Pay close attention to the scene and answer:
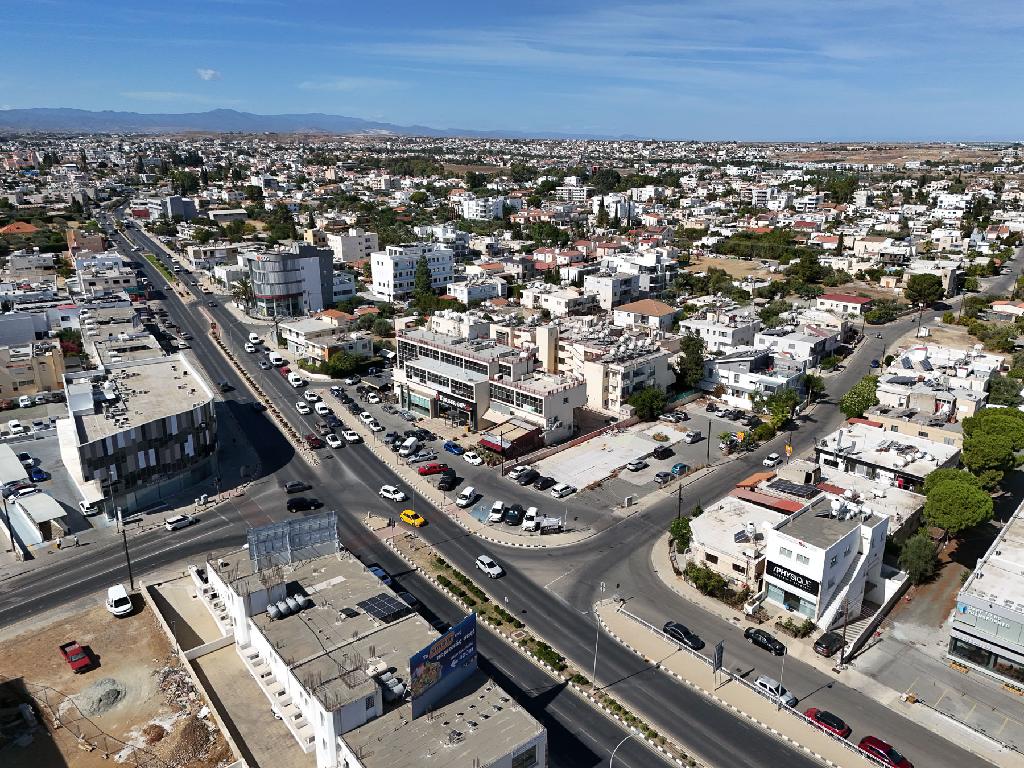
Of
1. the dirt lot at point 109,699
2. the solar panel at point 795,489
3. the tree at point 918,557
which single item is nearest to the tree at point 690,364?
the solar panel at point 795,489

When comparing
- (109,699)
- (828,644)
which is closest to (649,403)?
(828,644)

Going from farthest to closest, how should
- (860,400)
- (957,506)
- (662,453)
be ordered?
(860,400) < (662,453) < (957,506)

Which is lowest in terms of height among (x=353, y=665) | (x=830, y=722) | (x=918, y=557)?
(x=830, y=722)

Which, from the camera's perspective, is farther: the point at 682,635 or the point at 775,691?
the point at 682,635

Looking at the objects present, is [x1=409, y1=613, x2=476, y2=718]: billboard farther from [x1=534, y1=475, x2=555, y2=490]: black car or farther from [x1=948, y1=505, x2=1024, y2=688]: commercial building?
[x1=534, y1=475, x2=555, y2=490]: black car

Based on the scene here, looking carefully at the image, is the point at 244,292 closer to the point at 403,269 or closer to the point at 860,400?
the point at 403,269

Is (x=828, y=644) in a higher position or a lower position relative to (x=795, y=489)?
lower

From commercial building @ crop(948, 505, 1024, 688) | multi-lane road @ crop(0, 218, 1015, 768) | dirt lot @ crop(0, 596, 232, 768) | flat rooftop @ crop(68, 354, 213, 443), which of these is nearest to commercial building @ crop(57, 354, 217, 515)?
flat rooftop @ crop(68, 354, 213, 443)

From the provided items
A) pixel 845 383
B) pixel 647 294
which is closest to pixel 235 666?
pixel 845 383

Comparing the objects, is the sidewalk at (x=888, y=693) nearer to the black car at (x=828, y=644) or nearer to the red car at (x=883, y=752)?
the black car at (x=828, y=644)
